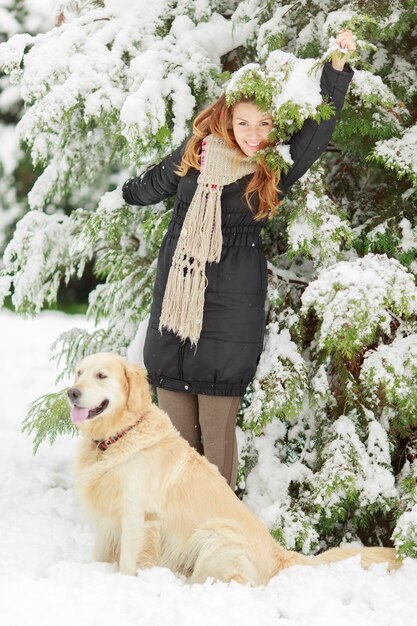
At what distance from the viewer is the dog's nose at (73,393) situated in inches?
114

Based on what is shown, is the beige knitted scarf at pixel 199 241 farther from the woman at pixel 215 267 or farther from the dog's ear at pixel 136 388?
the dog's ear at pixel 136 388

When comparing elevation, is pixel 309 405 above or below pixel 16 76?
below

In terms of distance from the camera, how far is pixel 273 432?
3906mm

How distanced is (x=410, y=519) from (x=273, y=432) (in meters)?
0.99

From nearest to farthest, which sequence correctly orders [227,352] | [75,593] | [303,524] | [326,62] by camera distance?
[75,593] < [326,62] < [227,352] < [303,524]

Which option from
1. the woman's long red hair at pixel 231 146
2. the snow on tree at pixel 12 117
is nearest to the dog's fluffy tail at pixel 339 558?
the woman's long red hair at pixel 231 146

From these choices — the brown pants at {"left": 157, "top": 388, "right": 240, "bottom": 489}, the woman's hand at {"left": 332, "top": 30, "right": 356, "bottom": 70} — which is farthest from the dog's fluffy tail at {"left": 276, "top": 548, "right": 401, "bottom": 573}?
the woman's hand at {"left": 332, "top": 30, "right": 356, "bottom": 70}

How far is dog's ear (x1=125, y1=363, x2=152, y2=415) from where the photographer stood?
3.02 m

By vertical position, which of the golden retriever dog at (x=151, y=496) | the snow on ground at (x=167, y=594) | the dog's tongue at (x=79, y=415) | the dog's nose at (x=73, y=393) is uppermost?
the dog's nose at (x=73, y=393)

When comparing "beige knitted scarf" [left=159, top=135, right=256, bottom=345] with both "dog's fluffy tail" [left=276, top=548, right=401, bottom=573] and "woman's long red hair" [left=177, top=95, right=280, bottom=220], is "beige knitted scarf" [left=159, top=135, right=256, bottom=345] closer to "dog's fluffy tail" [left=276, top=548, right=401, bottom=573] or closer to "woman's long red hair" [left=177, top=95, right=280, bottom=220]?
"woman's long red hair" [left=177, top=95, right=280, bottom=220]

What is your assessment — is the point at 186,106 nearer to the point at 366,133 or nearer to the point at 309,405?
the point at 366,133

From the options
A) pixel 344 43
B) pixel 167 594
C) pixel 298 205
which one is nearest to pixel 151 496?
pixel 167 594

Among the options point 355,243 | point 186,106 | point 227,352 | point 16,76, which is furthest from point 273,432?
point 16,76

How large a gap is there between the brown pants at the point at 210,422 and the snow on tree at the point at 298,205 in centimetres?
13
